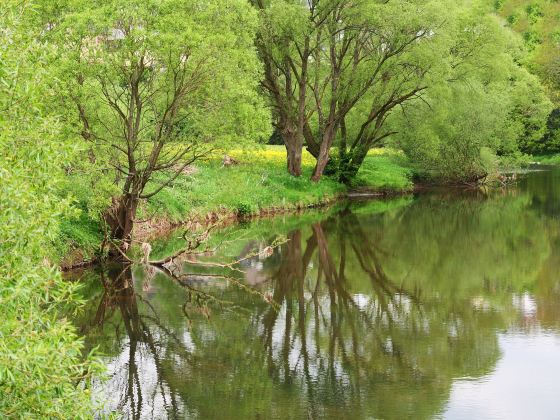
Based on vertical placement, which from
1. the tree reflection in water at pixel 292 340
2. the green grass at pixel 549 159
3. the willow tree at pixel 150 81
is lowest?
the tree reflection in water at pixel 292 340

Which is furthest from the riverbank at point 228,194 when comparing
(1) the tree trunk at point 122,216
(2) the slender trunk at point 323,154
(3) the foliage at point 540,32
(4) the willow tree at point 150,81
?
(3) the foliage at point 540,32

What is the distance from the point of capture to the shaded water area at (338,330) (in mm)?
13008

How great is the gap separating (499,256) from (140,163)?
11794 millimetres

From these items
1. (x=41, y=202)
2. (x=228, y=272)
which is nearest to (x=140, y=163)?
(x=228, y=272)

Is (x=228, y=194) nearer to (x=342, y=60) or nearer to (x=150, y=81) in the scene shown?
(x=150, y=81)

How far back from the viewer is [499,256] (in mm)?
26438

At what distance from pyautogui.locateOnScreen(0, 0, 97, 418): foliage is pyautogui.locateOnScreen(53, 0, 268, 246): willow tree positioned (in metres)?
11.6

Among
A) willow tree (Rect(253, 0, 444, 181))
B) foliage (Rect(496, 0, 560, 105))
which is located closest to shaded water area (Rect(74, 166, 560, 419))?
willow tree (Rect(253, 0, 444, 181))

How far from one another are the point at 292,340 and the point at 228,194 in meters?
13.6

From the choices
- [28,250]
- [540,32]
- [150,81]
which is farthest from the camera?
[540,32]

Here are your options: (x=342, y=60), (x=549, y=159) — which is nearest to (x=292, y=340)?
(x=342, y=60)

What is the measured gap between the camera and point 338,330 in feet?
56.5

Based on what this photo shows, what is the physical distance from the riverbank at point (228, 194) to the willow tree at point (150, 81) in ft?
3.43

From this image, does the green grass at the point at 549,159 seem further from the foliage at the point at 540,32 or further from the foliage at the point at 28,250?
the foliage at the point at 28,250
